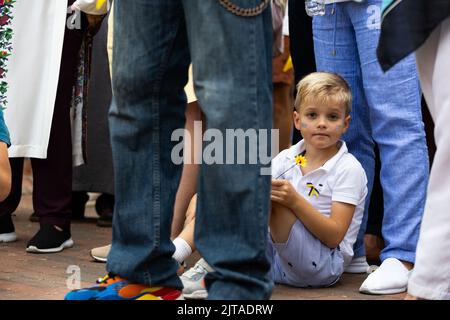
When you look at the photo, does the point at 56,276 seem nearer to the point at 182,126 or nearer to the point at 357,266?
the point at 182,126

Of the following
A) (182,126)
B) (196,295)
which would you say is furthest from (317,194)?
(182,126)

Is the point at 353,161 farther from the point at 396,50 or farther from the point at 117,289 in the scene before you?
the point at 117,289

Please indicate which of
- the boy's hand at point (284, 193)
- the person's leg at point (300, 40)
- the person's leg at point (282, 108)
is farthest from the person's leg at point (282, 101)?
the boy's hand at point (284, 193)

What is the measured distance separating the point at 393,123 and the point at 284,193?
0.53 metres

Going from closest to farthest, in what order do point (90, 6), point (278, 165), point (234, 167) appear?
1. point (234, 167)
2. point (278, 165)
3. point (90, 6)

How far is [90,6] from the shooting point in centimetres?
370

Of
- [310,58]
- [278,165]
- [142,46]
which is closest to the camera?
[142,46]

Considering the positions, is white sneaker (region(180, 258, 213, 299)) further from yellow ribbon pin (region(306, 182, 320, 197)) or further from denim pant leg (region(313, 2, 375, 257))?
denim pant leg (region(313, 2, 375, 257))

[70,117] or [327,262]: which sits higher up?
[70,117]

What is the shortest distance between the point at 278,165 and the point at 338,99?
35cm

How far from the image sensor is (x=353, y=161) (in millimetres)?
3148

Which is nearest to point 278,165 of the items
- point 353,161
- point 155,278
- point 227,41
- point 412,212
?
point 353,161

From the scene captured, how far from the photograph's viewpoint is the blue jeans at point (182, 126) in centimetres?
207

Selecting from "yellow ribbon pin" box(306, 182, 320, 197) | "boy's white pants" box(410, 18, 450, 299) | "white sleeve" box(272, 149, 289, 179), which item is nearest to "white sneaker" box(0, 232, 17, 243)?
"white sleeve" box(272, 149, 289, 179)
